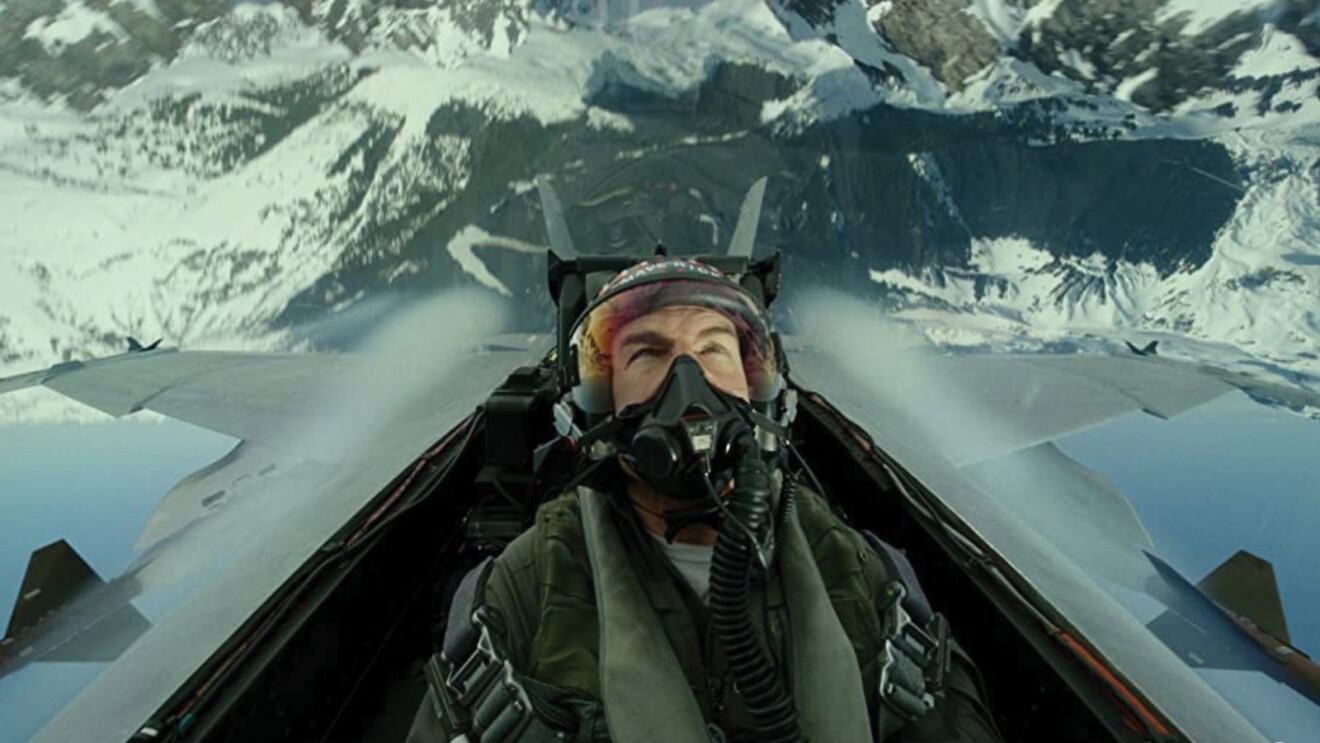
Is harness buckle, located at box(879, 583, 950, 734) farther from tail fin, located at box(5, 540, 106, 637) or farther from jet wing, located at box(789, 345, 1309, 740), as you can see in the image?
tail fin, located at box(5, 540, 106, 637)

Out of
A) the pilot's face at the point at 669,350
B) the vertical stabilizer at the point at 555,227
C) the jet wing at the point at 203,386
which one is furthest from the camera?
the jet wing at the point at 203,386

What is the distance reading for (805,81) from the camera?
48.6 ft

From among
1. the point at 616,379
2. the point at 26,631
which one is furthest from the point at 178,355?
the point at 616,379

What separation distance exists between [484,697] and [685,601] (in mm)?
361

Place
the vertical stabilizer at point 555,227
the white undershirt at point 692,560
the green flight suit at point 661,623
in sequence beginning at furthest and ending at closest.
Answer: the vertical stabilizer at point 555,227
the white undershirt at point 692,560
the green flight suit at point 661,623

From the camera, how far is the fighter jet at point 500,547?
58.1 inches

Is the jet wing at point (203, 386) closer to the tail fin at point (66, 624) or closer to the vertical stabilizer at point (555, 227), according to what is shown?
the tail fin at point (66, 624)

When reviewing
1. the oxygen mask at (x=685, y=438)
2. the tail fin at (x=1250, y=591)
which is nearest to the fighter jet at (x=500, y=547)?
the tail fin at (x=1250, y=591)

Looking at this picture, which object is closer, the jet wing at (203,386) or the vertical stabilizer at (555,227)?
the vertical stabilizer at (555,227)

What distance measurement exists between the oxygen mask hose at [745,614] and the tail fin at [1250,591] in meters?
1.51

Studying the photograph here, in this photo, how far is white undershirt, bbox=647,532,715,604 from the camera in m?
1.23

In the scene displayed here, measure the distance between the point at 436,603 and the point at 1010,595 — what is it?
69.6 inches

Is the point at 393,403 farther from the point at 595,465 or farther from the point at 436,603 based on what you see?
the point at 595,465

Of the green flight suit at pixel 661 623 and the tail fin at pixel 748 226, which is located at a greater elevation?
the tail fin at pixel 748 226
